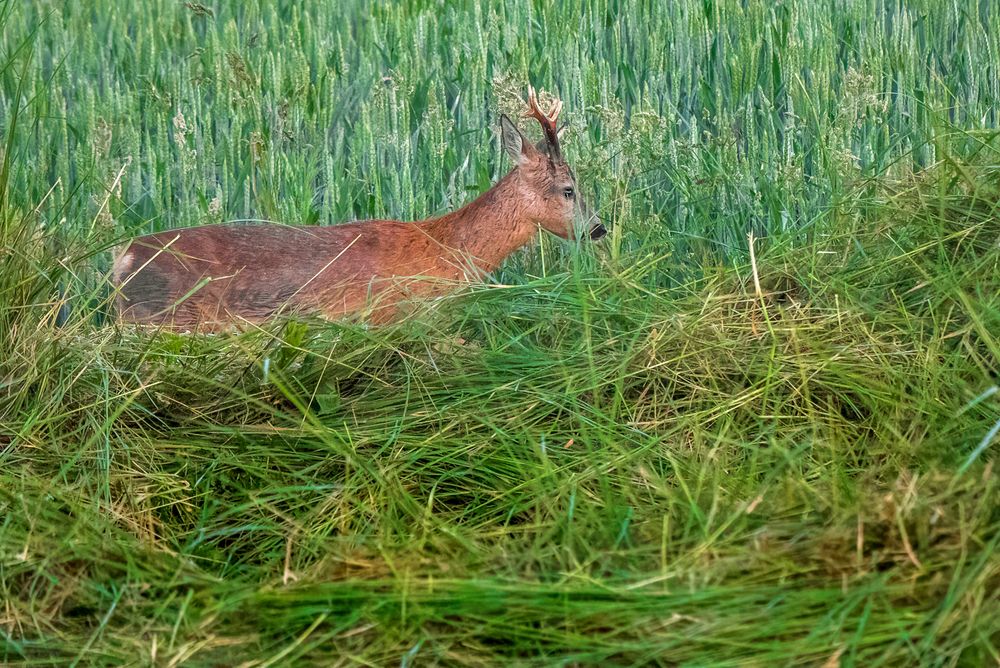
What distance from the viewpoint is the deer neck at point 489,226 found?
5891 mm

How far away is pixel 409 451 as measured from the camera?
156 inches

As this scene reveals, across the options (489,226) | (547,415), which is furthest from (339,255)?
(547,415)

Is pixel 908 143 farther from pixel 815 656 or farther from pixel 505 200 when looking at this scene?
pixel 815 656

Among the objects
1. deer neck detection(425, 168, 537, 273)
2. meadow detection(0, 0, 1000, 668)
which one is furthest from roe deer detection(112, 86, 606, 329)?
meadow detection(0, 0, 1000, 668)

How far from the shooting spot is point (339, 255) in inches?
216

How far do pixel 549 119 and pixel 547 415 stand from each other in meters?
2.10

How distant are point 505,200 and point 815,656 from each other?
348 centimetres

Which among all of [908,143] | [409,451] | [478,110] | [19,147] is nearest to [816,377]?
[409,451]

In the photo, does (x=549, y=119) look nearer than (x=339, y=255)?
No

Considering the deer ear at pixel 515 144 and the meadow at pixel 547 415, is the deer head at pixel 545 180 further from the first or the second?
the meadow at pixel 547 415

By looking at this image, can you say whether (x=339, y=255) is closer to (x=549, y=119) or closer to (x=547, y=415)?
(x=549, y=119)

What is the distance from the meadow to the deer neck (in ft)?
0.45

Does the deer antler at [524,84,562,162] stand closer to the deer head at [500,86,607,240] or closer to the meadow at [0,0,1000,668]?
the deer head at [500,86,607,240]

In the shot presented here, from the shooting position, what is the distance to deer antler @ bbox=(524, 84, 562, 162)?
570 cm
